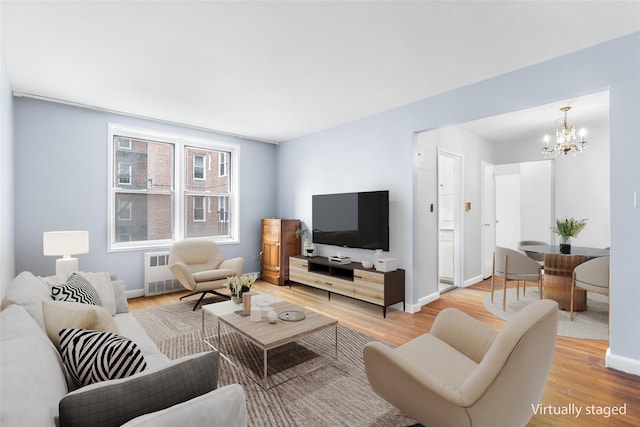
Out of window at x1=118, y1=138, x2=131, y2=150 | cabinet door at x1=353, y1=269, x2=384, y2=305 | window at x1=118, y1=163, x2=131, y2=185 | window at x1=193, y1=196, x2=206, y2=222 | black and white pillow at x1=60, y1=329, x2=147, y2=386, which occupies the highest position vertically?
window at x1=118, y1=138, x2=131, y2=150

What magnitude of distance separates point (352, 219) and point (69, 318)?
3.38 m

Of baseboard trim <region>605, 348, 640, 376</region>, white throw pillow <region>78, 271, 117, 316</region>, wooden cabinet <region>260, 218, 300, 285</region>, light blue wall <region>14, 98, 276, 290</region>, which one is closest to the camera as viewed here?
baseboard trim <region>605, 348, 640, 376</region>

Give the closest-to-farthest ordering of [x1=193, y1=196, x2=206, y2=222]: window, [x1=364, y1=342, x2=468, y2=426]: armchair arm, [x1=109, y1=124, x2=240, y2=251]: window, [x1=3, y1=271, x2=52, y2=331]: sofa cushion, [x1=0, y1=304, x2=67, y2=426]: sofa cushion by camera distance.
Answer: [x1=0, y1=304, x2=67, y2=426]: sofa cushion, [x1=364, y1=342, x2=468, y2=426]: armchair arm, [x1=3, y1=271, x2=52, y2=331]: sofa cushion, [x1=109, y1=124, x2=240, y2=251]: window, [x1=193, y1=196, x2=206, y2=222]: window

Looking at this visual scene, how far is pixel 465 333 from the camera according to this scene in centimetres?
195

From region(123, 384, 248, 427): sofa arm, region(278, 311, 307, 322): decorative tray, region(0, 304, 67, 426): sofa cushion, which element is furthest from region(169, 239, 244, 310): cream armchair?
region(123, 384, 248, 427): sofa arm

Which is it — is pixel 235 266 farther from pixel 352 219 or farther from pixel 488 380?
pixel 488 380

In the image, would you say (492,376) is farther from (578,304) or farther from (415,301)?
(578,304)

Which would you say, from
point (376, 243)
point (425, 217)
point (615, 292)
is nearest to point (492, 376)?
point (615, 292)

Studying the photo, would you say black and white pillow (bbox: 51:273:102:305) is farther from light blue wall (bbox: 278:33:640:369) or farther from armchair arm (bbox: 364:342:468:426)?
light blue wall (bbox: 278:33:640:369)

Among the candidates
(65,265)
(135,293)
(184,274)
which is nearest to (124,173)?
(65,265)

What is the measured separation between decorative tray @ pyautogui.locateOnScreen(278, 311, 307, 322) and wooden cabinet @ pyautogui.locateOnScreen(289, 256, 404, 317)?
1.36 m

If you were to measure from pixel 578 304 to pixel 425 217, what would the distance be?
2102 millimetres

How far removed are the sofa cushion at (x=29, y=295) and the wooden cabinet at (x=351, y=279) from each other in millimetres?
3006

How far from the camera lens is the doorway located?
509 centimetres
